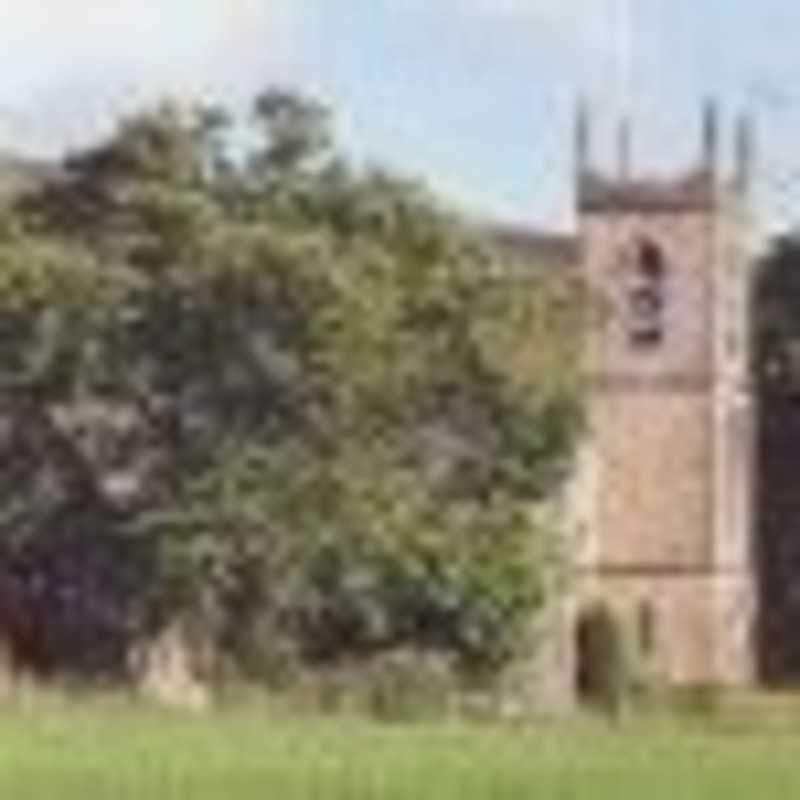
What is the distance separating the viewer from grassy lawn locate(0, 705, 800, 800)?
3669cm

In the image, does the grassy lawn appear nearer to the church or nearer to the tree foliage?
the tree foliage

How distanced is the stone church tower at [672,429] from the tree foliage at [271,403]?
2444cm

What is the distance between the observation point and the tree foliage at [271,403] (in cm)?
6181

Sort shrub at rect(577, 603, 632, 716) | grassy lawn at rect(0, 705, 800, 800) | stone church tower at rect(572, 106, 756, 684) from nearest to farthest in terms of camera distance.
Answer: grassy lawn at rect(0, 705, 800, 800), shrub at rect(577, 603, 632, 716), stone church tower at rect(572, 106, 756, 684)

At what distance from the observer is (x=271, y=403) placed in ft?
205

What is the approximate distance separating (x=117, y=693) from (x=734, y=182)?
35585 millimetres

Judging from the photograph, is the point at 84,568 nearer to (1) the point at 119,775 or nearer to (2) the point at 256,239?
(2) the point at 256,239

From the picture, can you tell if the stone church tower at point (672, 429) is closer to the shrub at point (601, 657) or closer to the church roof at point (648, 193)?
the church roof at point (648, 193)

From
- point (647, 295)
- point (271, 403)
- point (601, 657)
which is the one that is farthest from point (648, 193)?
point (271, 403)

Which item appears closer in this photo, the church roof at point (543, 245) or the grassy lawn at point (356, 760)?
the grassy lawn at point (356, 760)

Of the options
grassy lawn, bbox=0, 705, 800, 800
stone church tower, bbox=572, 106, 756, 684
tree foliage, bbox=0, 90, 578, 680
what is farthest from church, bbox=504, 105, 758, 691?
grassy lawn, bbox=0, 705, 800, 800

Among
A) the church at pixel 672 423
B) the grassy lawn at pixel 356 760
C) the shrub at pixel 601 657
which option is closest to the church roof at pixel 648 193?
the church at pixel 672 423

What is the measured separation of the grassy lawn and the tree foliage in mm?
5781

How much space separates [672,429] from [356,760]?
48527 mm
